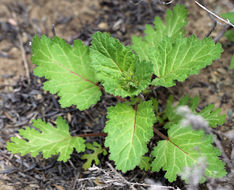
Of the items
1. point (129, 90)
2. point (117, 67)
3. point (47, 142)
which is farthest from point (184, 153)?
point (47, 142)

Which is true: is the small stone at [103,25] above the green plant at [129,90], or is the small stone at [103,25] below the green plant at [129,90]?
above

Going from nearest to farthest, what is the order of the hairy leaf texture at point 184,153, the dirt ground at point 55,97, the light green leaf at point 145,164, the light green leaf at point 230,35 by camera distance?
the hairy leaf texture at point 184,153 < the light green leaf at point 145,164 < the dirt ground at point 55,97 < the light green leaf at point 230,35

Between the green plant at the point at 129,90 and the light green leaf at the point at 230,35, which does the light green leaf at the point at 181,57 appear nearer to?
the green plant at the point at 129,90

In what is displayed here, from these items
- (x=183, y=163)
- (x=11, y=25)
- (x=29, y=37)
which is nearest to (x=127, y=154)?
(x=183, y=163)

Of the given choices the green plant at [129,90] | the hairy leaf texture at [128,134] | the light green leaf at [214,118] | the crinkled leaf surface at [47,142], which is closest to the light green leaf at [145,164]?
the green plant at [129,90]

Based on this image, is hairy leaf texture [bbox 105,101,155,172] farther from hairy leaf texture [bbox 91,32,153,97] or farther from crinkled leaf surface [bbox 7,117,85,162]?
crinkled leaf surface [bbox 7,117,85,162]

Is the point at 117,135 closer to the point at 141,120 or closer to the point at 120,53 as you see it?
the point at 141,120

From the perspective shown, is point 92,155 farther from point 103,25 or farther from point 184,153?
point 103,25

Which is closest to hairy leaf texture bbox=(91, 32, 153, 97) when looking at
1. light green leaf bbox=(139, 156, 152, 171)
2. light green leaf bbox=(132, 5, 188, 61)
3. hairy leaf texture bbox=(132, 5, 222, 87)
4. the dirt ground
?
hairy leaf texture bbox=(132, 5, 222, 87)
